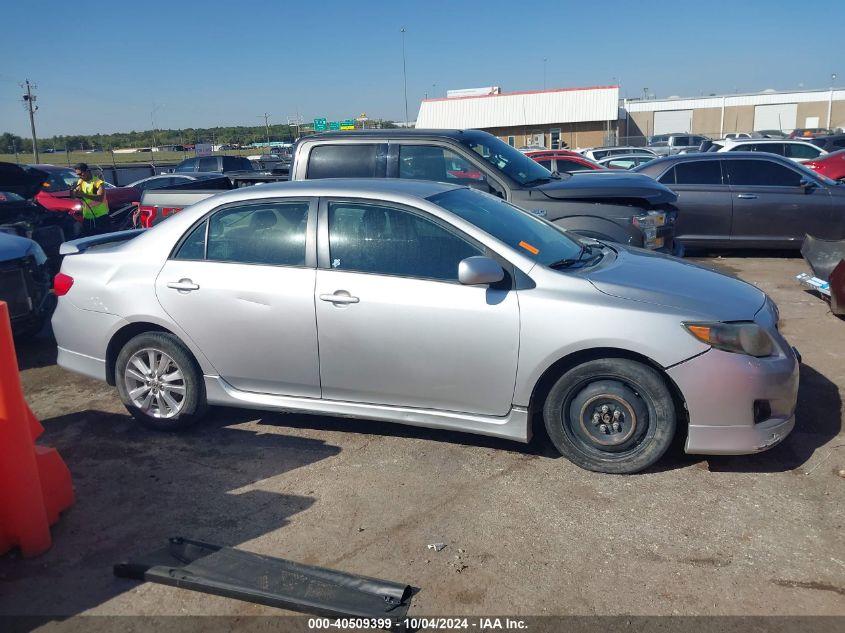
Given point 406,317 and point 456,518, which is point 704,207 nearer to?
point 406,317

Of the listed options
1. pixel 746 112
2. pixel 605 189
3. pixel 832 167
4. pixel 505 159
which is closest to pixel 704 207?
pixel 605 189

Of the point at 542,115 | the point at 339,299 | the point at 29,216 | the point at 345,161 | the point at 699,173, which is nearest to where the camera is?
the point at 339,299

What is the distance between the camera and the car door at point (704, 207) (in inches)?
420

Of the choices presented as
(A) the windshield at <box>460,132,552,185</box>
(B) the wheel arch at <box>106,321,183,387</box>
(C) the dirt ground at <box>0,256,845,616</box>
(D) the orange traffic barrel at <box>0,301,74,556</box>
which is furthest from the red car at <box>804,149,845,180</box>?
(D) the orange traffic barrel at <box>0,301,74,556</box>

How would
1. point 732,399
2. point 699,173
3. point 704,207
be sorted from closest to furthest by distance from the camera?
point 732,399, point 704,207, point 699,173

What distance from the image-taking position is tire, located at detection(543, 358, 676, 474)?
4199 mm

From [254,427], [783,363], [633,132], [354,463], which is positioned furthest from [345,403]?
[633,132]

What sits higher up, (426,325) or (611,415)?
(426,325)

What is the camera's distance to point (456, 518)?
13.0ft

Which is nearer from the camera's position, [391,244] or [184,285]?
[391,244]

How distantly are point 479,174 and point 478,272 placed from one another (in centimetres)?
343

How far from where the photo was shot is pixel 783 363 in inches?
166

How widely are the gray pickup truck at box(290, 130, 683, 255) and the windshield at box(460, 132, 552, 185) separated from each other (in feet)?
0.05

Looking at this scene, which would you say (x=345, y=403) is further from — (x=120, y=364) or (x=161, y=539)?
(x=120, y=364)
